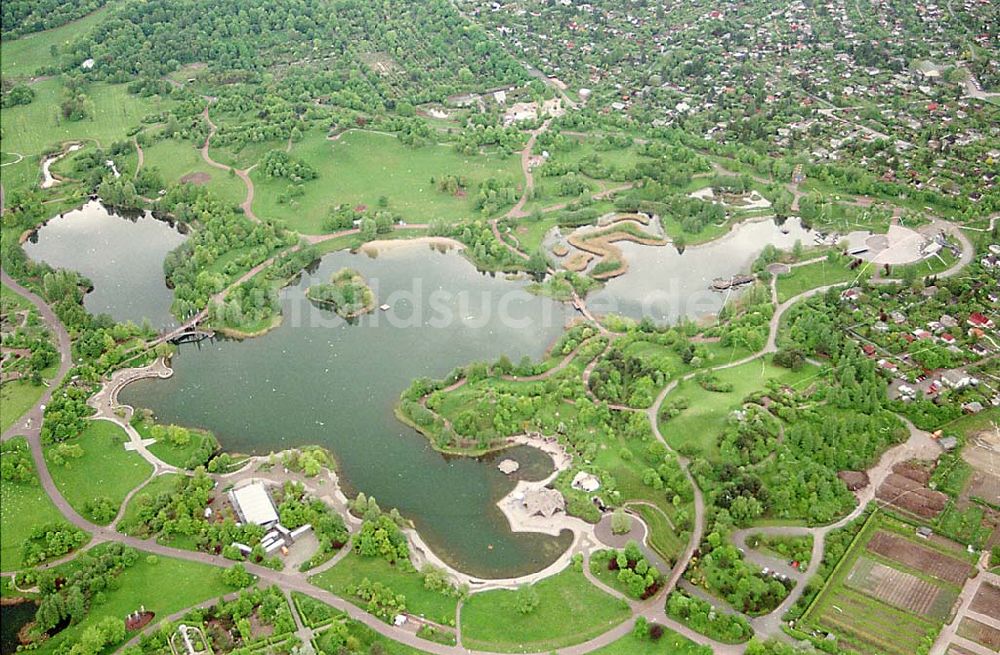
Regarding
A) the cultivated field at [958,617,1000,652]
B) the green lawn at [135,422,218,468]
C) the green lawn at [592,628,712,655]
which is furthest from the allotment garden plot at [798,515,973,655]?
the green lawn at [135,422,218,468]

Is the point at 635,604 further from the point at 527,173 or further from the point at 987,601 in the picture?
the point at 527,173

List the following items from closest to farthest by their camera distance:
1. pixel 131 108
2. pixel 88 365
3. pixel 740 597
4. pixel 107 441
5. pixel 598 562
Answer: pixel 740 597, pixel 598 562, pixel 107 441, pixel 88 365, pixel 131 108

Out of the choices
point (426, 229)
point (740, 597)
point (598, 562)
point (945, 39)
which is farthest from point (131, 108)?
point (945, 39)

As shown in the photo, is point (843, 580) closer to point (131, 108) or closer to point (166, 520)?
point (166, 520)

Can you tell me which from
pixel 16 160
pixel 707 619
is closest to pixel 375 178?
pixel 16 160

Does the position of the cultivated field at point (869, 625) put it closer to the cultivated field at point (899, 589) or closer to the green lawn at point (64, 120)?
the cultivated field at point (899, 589)

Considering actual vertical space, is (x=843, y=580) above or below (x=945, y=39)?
below

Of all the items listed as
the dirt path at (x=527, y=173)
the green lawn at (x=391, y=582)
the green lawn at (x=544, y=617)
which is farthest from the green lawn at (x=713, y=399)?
the dirt path at (x=527, y=173)

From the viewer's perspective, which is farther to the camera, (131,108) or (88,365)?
(131,108)
